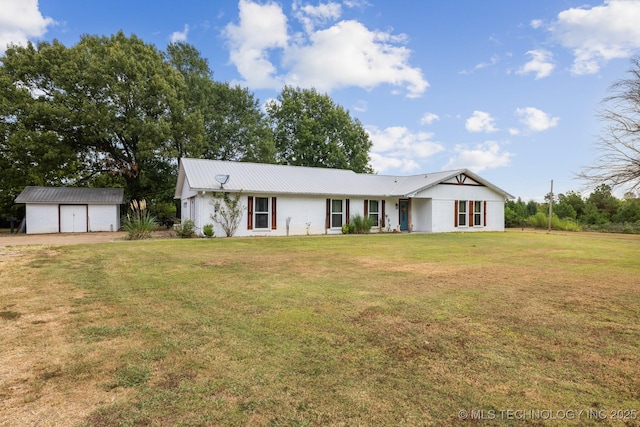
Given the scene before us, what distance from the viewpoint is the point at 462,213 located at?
22.8 m

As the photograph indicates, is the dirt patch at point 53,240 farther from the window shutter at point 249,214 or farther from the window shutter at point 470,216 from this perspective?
the window shutter at point 470,216

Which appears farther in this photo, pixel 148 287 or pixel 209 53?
pixel 209 53

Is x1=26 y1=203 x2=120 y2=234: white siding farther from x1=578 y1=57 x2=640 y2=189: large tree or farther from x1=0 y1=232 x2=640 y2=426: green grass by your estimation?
x1=578 y1=57 x2=640 y2=189: large tree

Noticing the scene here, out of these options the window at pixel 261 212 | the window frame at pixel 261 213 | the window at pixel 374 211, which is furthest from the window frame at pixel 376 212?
the window at pixel 261 212

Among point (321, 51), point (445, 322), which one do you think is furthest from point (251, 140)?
point (445, 322)

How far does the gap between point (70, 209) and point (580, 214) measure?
41.9 meters

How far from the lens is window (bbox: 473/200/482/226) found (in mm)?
23141

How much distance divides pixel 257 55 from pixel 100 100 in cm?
1146

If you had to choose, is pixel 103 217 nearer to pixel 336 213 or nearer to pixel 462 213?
pixel 336 213

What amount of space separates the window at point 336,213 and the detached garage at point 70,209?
13.9 meters

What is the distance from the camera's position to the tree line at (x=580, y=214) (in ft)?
80.1

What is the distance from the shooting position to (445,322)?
4.17 m

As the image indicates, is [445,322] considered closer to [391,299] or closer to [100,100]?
[391,299]

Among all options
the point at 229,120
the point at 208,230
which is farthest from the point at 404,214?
the point at 229,120
